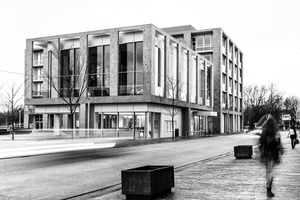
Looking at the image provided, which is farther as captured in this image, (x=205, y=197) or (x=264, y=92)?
(x=264, y=92)

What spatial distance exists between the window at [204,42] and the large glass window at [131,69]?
105ft

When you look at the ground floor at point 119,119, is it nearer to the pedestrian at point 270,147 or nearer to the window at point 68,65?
the window at point 68,65

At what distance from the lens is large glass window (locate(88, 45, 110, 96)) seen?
4044 cm

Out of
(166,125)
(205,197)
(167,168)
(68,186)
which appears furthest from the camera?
(166,125)

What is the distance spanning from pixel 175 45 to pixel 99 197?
40.1 metres

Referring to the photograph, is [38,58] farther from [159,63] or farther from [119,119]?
[159,63]

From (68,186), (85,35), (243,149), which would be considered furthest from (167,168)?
(85,35)

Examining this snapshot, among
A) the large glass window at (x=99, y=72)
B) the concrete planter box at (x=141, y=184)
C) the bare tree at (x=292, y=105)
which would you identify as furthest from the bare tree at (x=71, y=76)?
the bare tree at (x=292, y=105)

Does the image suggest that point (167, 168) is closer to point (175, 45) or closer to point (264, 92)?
point (175, 45)

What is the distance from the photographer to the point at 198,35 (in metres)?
69.6

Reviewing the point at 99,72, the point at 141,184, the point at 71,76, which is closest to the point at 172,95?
the point at 99,72

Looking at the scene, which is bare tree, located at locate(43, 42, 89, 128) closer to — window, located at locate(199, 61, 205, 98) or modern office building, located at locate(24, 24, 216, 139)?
modern office building, located at locate(24, 24, 216, 139)

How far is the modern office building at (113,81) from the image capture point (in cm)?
3884

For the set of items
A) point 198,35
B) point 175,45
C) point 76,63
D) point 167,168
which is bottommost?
point 167,168
